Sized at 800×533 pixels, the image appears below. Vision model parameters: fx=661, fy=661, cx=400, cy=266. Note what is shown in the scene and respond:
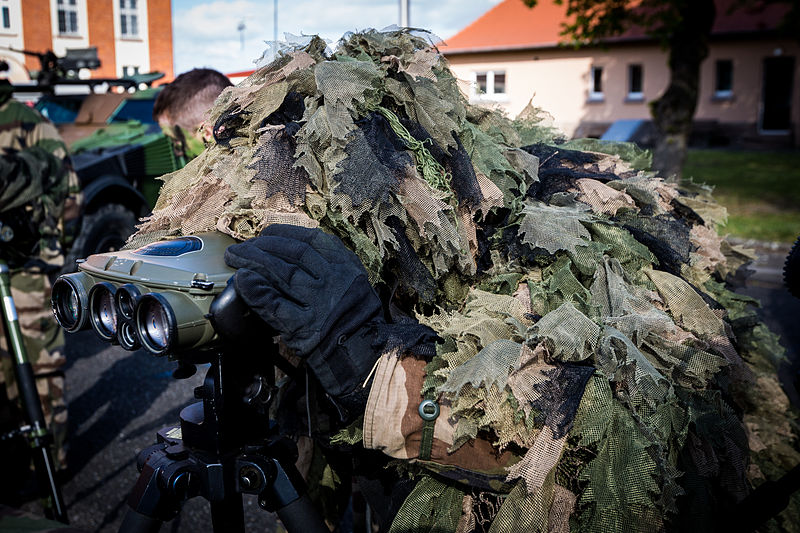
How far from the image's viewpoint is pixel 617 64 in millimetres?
22438

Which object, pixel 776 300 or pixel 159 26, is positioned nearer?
pixel 159 26

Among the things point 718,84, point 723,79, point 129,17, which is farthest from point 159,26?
point 723,79

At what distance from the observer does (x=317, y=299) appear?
1.21 m

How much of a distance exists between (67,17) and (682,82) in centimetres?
902

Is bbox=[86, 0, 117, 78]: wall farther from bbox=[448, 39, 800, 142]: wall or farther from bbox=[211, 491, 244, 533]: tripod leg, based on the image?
bbox=[448, 39, 800, 142]: wall

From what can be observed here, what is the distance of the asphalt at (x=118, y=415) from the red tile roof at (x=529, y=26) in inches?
717

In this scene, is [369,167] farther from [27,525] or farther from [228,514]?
[27,525]

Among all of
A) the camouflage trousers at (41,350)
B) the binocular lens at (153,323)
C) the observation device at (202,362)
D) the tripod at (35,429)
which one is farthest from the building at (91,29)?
the binocular lens at (153,323)

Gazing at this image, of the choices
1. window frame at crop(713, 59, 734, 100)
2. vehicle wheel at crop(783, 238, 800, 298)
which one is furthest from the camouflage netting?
window frame at crop(713, 59, 734, 100)

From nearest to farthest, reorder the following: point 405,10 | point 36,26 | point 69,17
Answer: point 36,26
point 69,17
point 405,10

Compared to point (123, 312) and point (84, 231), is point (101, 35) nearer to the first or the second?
point (84, 231)

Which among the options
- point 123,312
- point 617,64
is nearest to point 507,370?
point 123,312

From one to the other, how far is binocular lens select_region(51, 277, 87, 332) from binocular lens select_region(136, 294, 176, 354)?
16 centimetres

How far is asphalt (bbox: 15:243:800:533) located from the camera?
3043 mm
